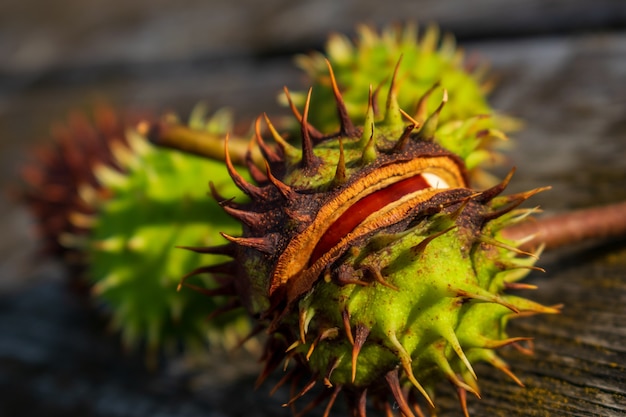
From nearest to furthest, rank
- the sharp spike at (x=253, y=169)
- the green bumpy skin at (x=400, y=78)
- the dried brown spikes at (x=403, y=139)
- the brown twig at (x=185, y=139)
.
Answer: the dried brown spikes at (x=403, y=139) < the sharp spike at (x=253, y=169) < the brown twig at (x=185, y=139) < the green bumpy skin at (x=400, y=78)

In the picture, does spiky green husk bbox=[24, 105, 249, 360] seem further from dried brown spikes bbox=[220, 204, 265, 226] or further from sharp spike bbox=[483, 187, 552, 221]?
sharp spike bbox=[483, 187, 552, 221]

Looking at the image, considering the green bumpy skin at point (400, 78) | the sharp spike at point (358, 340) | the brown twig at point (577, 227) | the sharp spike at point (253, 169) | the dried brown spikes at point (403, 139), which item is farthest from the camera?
the green bumpy skin at point (400, 78)

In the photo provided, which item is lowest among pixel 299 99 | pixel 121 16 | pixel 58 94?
pixel 299 99

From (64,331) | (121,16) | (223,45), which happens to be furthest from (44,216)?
(121,16)

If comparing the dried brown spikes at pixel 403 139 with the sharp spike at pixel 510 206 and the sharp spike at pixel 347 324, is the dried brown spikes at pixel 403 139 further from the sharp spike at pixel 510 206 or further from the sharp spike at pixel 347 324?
the sharp spike at pixel 347 324

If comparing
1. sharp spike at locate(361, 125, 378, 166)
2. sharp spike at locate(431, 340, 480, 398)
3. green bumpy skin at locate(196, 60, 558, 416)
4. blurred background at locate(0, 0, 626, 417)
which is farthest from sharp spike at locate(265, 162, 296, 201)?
blurred background at locate(0, 0, 626, 417)

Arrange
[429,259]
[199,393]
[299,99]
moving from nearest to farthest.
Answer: [429,259] < [199,393] < [299,99]

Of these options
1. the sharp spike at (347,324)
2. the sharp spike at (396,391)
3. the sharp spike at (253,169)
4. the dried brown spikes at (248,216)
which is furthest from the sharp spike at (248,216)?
the sharp spike at (396,391)

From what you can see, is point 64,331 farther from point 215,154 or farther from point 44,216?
point 215,154
